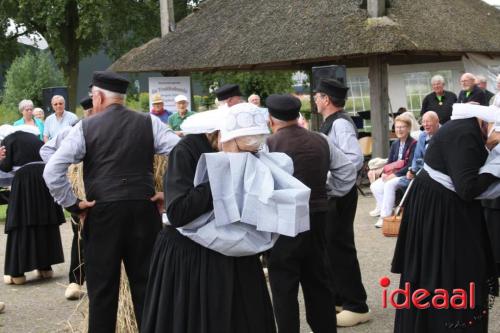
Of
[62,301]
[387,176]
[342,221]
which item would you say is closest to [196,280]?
[342,221]

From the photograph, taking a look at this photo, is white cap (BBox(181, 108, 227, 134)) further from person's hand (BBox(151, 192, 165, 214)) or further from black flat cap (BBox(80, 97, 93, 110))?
black flat cap (BBox(80, 97, 93, 110))

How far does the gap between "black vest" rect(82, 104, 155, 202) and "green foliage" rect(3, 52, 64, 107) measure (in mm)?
30746

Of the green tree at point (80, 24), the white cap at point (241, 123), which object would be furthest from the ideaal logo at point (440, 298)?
the green tree at point (80, 24)

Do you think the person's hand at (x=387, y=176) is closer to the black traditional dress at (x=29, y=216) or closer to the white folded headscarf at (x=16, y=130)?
the black traditional dress at (x=29, y=216)

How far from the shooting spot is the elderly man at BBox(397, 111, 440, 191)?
9148mm

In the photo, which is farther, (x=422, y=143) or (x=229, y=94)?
(x=422, y=143)

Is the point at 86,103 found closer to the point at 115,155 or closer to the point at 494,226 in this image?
the point at 115,155

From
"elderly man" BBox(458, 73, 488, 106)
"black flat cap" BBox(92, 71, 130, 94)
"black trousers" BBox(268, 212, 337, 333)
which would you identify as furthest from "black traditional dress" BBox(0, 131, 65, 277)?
"elderly man" BBox(458, 73, 488, 106)

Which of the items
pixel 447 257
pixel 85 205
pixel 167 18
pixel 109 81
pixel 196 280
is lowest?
pixel 447 257

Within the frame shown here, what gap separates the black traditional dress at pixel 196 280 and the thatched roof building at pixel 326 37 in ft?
31.9

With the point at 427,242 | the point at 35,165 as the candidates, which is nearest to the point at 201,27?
the point at 35,165

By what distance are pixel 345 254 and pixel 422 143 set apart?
400 centimetres

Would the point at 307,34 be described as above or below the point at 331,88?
above

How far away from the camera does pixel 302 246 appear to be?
5012 millimetres
